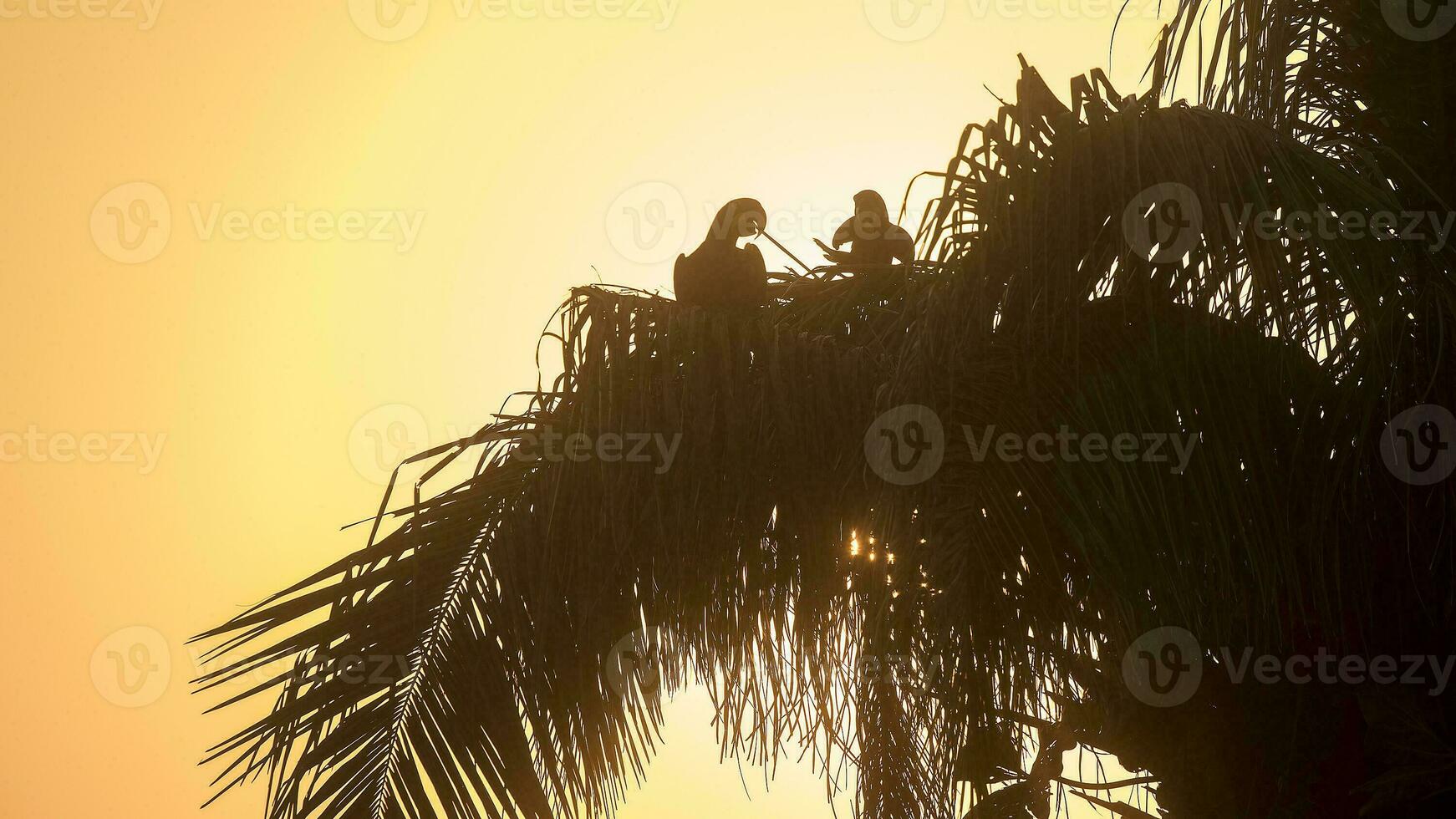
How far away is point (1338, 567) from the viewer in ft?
5.82

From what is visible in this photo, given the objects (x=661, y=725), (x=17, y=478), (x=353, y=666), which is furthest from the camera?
(x=17, y=478)

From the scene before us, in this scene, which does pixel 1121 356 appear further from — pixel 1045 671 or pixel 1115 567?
pixel 1045 671

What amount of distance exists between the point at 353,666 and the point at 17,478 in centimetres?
649

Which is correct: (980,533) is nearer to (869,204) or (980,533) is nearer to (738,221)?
(738,221)

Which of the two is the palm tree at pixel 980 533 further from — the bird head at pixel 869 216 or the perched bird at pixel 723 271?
the bird head at pixel 869 216

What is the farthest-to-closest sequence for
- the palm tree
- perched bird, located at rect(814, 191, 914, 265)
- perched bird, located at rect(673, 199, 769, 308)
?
perched bird, located at rect(814, 191, 914, 265)
perched bird, located at rect(673, 199, 769, 308)
the palm tree

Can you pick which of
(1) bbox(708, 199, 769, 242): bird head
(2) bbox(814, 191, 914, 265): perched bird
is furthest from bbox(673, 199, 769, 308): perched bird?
(2) bbox(814, 191, 914, 265): perched bird

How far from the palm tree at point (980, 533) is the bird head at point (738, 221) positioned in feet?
0.93

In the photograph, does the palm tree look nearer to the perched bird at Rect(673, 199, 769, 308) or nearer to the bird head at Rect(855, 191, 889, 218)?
the perched bird at Rect(673, 199, 769, 308)

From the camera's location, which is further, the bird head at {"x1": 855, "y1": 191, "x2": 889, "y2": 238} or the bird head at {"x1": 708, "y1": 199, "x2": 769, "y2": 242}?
the bird head at {"x1": 855, "y1": 191, "x2": 889, "y2": 238}

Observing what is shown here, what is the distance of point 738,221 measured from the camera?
2188mm

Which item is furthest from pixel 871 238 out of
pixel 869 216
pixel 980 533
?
pixel 980 533

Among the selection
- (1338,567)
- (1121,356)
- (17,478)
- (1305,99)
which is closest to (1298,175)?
(1121,356)

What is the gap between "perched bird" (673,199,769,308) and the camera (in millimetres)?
2090
